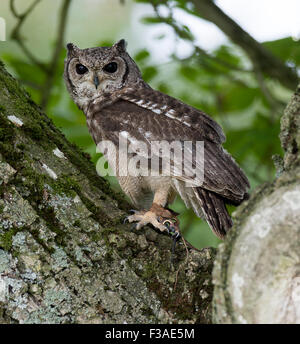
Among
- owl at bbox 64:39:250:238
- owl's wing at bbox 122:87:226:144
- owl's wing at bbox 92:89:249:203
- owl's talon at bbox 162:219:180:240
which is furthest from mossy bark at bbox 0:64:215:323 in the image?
owl's wing at bbox 122:87:226:144

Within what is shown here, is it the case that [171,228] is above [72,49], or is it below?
below

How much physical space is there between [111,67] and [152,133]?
0.95 metres

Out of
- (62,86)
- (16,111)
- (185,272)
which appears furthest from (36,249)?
(62,86)

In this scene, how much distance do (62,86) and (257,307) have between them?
2885 millimetres

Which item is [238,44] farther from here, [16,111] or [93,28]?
[93,28]

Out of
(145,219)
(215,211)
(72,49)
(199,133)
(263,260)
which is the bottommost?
(215,211)

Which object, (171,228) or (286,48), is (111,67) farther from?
(171,228)

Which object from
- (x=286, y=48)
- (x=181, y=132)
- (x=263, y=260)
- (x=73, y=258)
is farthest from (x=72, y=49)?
(x=263, y=260)

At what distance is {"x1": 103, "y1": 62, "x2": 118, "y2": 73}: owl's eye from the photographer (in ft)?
11.5

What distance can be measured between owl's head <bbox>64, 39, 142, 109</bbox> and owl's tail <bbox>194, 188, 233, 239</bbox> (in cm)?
126

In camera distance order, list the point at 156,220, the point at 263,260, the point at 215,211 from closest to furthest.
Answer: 1. the point at 263,260
2. the point at 156,220
3. the point at 215,211

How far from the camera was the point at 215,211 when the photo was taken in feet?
8.44

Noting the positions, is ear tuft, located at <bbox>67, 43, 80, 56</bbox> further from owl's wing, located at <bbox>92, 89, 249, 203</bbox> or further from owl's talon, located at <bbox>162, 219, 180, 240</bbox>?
owl's talon, located at <bbox>162, 219, 180, 240</bbox>

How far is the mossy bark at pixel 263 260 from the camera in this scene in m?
1.42
